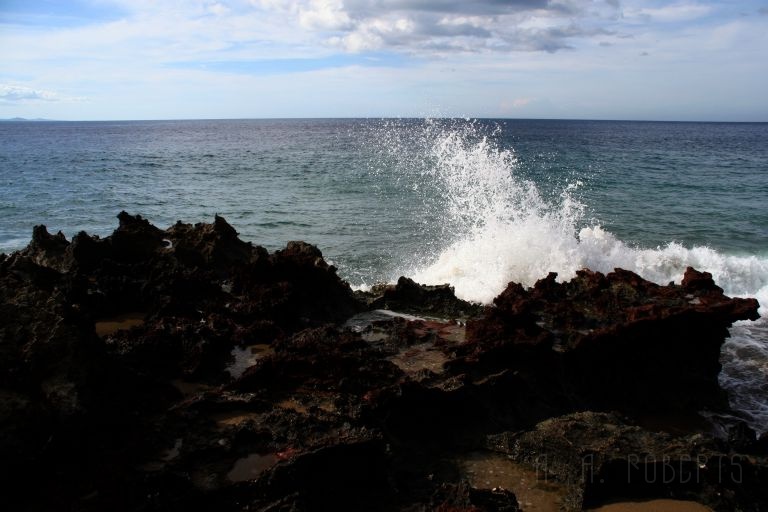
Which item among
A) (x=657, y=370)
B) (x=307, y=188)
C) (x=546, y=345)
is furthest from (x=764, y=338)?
(x=307, y=188)

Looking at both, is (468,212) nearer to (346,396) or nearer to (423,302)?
(423,302)

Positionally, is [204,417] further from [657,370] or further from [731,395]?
[731,395]

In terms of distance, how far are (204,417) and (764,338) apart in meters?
10.6

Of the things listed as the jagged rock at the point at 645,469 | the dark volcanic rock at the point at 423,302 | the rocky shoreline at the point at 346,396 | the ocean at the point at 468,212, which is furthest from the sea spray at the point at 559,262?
the jagged rock at the point at 645,469

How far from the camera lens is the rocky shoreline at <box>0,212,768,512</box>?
4766mm

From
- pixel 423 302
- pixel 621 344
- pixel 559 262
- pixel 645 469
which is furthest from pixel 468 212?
pixel 645 469

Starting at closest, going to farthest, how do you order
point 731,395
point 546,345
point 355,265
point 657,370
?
point 546,345 → point 657,370 → point 731,395 → point 355,265

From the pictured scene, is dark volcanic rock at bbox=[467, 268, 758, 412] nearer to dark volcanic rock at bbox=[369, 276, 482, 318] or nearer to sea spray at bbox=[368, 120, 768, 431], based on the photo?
sea spray at bbox=[368, 120, 768, 431]

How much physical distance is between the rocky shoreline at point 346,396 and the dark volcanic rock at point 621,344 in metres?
0.03

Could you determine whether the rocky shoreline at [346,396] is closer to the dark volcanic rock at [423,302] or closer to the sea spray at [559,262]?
the dark volcanic rock at [423,302]

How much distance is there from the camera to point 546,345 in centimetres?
729

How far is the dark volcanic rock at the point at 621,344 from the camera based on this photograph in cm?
734

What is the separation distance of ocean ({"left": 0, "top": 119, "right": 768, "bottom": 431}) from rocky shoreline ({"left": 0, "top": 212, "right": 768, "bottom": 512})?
232cm

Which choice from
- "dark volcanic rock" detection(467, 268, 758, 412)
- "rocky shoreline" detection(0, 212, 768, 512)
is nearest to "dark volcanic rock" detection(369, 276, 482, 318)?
"rocky shoreline" detection(0, 212, 768, 512)
